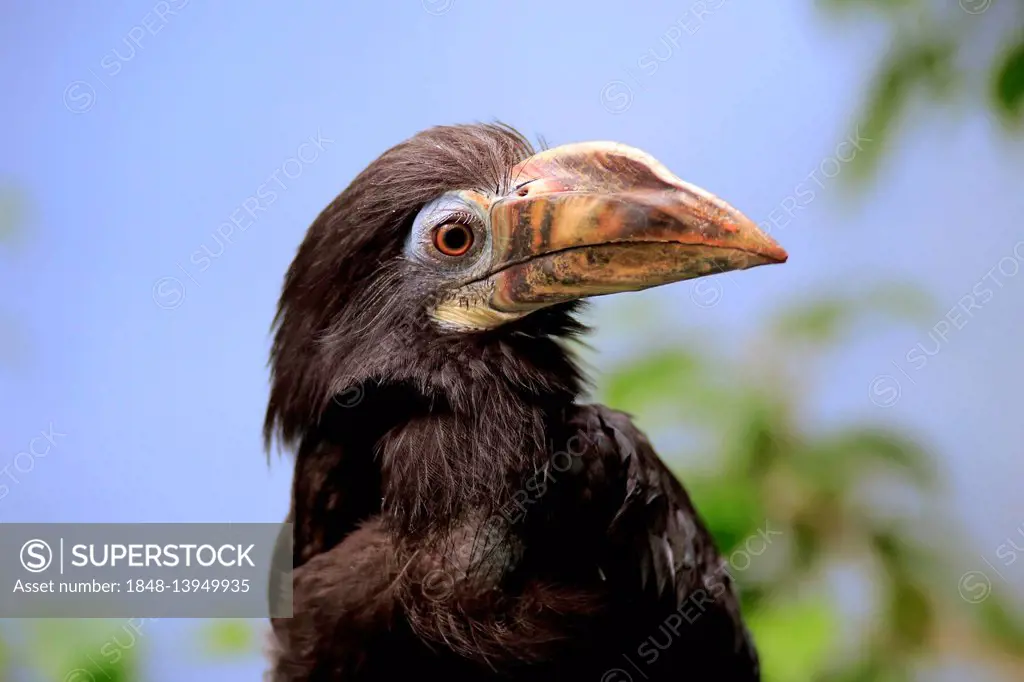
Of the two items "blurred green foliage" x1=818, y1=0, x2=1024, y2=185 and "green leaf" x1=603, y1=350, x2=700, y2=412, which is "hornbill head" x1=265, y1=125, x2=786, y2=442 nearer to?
"green leaf" x1=603, y1=350, x2=700, y2=412

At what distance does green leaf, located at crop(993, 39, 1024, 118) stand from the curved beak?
4.92 ft

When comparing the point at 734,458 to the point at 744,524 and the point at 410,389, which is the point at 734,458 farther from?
the point at 410,389

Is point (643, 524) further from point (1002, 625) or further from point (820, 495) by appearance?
point (1002, 625)

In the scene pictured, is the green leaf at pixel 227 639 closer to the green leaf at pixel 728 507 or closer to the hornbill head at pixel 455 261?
the hornbill head at pixel 455 261

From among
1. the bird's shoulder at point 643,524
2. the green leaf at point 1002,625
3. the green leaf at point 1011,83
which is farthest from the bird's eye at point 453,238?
the green leaf at point 1002,625

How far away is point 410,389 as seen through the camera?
1381 millimetres

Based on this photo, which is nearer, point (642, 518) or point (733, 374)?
point (642, 518)

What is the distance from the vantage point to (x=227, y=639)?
215cm

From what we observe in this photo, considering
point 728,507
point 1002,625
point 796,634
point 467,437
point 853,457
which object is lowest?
point 796,634

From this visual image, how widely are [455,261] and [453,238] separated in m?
0.04

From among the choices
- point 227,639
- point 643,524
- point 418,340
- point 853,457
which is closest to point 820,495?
point 853,457

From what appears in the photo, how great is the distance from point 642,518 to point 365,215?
0.67 metres

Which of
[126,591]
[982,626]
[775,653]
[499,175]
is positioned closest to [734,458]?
[775,653]

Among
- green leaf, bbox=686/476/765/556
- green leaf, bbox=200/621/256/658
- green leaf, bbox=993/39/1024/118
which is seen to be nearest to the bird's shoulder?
green leaf, bbox=686/476/765/556
